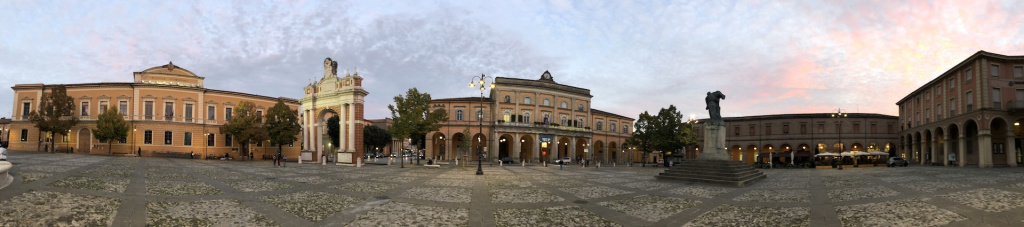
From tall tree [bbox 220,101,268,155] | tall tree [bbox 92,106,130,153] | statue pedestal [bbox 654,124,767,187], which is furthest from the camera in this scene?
tall tree [bbox 220,101,268,155]

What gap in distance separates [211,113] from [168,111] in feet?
13.1

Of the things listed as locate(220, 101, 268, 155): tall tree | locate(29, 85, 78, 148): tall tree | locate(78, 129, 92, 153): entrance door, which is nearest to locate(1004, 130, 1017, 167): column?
locate(220, 101, 268, 155): tall tree

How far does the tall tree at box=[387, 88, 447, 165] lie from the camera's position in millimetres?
37625

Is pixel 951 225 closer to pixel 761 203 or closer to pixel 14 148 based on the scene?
pixel 761 203

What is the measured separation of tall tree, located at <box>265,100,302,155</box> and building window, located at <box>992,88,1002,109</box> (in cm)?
6132

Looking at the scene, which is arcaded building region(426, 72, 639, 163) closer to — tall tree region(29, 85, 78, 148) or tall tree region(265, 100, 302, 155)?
tall tree region(265, 100, 302, 155)

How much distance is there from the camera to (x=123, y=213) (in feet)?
29.4

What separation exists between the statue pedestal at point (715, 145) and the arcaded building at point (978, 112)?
89.3 feet

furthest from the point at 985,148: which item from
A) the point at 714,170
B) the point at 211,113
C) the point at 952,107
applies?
the point at 211,113

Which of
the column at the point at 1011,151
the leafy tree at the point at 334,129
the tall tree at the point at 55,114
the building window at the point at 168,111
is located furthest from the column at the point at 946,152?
the tall tree at the point at 55,114

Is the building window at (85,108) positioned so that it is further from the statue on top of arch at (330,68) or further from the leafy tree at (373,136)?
the leafy tree at (373,136)

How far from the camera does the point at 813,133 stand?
6259 centimetres

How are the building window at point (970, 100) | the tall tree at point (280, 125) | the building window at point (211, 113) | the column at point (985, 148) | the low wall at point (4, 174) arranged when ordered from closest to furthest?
the low wall at point (4, 174)
the column at point (985, 148)
the building window at point (970, 100)
the tall tree at point (280, 125)
the building window at point (211, 113)

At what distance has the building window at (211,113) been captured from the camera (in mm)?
50594
